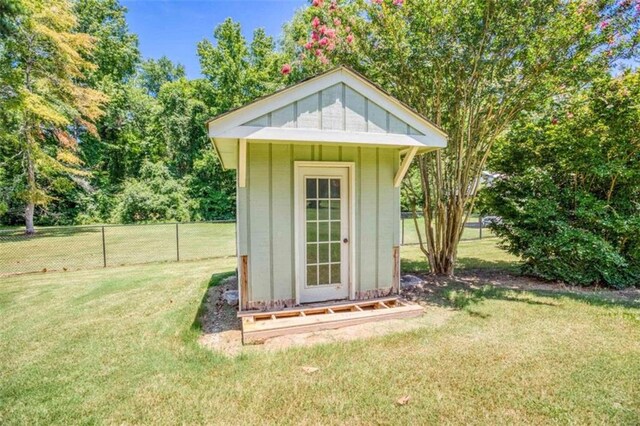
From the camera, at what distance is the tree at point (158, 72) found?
31398mm

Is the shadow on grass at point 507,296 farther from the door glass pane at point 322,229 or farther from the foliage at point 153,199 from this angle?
the foliage at point 153,199

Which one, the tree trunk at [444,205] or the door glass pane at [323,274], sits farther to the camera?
the tree trunk at [444,205]

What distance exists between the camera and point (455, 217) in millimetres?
6375

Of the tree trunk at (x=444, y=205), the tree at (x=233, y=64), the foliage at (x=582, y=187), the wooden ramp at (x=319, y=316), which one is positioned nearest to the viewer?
the wooden ramp at (x=319, y=316)

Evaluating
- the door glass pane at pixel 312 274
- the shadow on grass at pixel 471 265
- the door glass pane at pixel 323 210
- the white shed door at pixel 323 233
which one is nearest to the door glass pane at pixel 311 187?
the white shed door at pixel 323 233

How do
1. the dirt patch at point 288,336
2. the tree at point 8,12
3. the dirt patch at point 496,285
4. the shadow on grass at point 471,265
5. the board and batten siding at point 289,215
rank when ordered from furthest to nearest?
the shadow on grass at point 471,265 < the tree at point 8,12 < the dirt patch at point 496,285 < the board and batten siding at point 289,215 < the dirt patch at point 288,336

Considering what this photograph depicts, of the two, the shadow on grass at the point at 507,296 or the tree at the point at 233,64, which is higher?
the tree at the point at 233,64

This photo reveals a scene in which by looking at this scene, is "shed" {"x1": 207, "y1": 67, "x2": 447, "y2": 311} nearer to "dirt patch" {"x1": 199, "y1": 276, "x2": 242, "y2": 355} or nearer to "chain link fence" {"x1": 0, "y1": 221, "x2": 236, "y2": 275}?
"dirt patch" {"x1": 199, "y1": 276, "x2": 242, "y2": 355}

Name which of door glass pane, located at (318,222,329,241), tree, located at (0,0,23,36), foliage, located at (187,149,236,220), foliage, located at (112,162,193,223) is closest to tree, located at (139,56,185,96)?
foliage, located at (112,162,193,223)

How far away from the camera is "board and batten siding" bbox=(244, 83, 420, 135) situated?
399 centimetres

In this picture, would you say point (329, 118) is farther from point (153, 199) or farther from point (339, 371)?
point (153, 199)

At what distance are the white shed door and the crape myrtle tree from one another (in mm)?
2393

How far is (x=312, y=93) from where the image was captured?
4090mm

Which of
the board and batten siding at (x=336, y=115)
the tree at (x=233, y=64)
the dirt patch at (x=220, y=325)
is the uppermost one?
the tree at (x=233, y=64)
